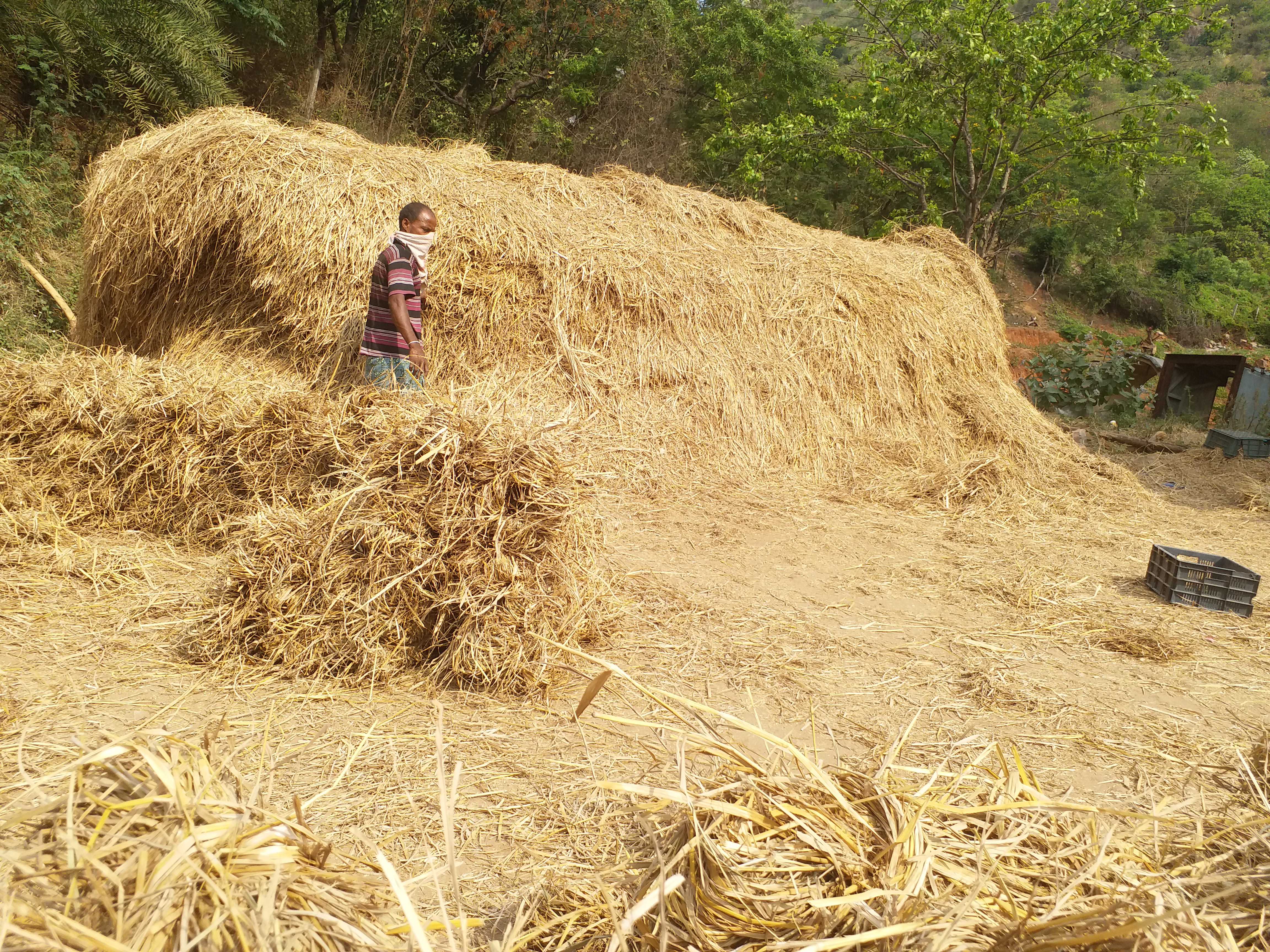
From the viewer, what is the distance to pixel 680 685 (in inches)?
142

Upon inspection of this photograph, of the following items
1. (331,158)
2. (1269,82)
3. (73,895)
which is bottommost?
(73,895)

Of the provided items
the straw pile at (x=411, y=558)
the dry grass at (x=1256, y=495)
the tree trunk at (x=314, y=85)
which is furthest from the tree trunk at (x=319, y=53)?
the dry grass at (x=1256, y=495)

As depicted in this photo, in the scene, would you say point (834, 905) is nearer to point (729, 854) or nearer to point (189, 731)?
point (729, 854)

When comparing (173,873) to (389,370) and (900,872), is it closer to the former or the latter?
(900,872)

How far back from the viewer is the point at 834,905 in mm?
1548

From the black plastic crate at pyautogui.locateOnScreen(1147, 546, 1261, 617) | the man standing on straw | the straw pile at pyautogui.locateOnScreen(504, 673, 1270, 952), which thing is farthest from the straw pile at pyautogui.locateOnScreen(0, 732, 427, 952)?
the black plastic crate at pyautogui.locateOnScreen(1147, 546, 1261, 617)

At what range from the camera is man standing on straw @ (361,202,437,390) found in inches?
211

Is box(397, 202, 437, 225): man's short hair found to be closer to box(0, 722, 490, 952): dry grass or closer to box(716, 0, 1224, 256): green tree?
box(0, 722, 490, 952): dry grass

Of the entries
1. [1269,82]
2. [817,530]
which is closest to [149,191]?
[817,530]

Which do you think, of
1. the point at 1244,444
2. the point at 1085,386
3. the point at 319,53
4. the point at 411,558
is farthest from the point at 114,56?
the point at 1244,444

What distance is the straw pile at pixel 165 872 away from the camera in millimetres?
1222

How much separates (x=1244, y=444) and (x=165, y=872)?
38.1 feet

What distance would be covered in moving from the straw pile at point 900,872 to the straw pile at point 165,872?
344 millimetres

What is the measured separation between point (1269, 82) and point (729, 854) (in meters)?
64.8
